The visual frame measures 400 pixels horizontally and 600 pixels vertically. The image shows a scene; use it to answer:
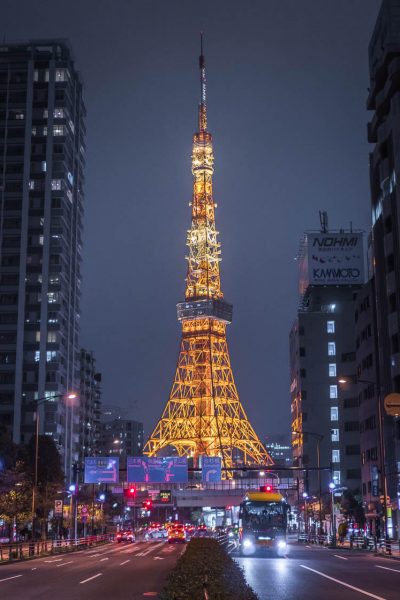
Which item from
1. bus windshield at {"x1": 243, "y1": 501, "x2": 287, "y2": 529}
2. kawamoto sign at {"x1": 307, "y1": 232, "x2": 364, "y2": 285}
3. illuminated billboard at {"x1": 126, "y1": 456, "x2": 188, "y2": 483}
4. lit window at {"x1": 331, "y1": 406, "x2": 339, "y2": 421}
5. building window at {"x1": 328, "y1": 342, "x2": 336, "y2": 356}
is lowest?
bus windshield at {"x1": 243, "y1": 501, "x2": 287, "y2": 529}

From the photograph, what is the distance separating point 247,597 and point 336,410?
11745 centimetres

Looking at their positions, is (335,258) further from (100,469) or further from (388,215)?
(100,469)

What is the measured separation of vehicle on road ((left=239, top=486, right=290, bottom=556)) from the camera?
45219 mm

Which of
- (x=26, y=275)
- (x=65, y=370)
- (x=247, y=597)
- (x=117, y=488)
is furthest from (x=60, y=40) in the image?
(x=247, y=597)

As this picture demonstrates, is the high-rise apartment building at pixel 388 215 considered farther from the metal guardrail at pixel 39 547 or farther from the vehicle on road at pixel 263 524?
the metal guardrail at pixel 39 547

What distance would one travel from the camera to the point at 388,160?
7169cm

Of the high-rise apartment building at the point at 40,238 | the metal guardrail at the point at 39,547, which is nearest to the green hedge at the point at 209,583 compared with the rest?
the metal guardrail at the point at 39,547

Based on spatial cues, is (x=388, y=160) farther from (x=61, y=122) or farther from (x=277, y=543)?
(x=61, y=122)

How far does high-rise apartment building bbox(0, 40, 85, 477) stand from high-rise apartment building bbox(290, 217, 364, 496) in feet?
122

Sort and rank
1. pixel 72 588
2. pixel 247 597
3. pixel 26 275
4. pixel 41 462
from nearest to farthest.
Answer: pixel 247 597
pixel 72 588
pixel 41 462
pixel 26 275

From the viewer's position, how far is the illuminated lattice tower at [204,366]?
413 feet

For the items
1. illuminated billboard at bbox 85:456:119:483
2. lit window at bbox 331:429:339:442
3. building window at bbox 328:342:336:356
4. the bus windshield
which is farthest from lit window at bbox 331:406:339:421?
the bus windshield

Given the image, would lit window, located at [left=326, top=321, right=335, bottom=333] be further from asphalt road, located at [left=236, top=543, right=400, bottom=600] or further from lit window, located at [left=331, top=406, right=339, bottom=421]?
asphalt road, located at [left=236, top=543, right=400, bottom=600]

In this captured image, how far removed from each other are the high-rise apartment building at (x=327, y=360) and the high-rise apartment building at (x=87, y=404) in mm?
38121
